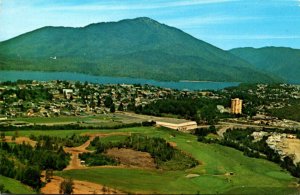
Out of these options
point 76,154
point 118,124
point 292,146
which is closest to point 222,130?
point 292,146

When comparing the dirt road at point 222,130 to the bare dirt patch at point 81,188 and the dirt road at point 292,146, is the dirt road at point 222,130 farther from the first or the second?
the bare dirt patch at point 81,188

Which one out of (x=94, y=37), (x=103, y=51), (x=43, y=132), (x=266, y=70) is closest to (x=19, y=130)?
(x=43, y=132)

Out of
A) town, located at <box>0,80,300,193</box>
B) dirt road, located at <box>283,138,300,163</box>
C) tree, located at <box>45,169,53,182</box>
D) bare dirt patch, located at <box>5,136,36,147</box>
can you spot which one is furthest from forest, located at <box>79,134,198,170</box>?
dirt road, located at <box>283,138,300,163</box>

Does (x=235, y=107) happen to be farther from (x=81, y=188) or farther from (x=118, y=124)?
(x=81, y=188)

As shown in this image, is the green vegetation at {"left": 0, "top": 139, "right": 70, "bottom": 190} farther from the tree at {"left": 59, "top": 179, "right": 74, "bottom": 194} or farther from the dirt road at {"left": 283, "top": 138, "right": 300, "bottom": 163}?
the dirt road at {"left": 283, "top": 138, "right": 300, "bottom": 163}

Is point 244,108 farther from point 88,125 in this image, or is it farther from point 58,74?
point 58,74

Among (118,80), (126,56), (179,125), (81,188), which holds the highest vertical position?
(126,56)

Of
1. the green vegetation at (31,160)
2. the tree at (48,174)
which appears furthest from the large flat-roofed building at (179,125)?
the tree at (48,174)
